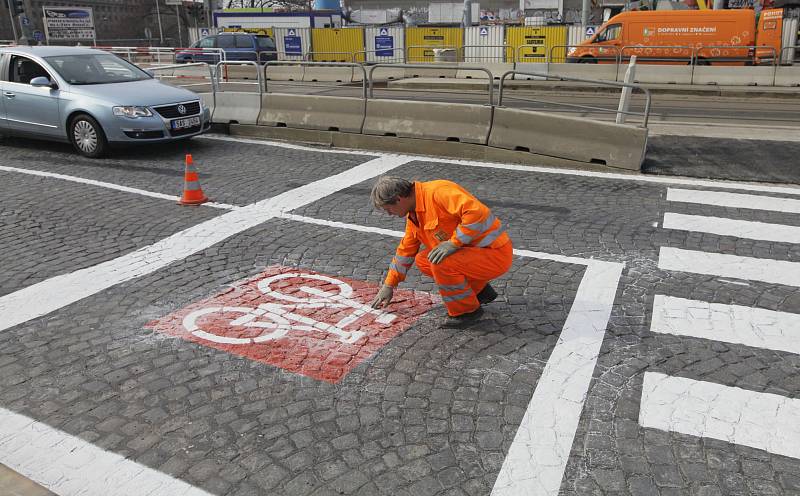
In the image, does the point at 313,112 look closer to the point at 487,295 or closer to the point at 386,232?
the point at 386,232

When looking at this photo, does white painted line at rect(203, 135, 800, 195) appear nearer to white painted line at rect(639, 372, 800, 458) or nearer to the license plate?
the license plate

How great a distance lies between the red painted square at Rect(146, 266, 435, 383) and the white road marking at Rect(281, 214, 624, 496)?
1.17m

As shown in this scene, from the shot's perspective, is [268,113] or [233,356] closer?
[233,356]

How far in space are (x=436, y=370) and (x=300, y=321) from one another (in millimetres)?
1216

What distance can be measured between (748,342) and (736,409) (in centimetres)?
102

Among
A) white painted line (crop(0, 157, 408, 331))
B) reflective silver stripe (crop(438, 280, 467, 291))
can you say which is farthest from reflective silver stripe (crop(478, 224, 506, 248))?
white painted line (crop(0, 157, 408, 331))

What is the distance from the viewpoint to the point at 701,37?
24938mm

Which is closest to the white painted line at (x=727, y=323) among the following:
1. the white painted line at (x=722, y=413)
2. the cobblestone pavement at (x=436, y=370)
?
the cobblestone pavement at (x=436, y=370)

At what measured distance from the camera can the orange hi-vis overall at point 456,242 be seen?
15.4ft

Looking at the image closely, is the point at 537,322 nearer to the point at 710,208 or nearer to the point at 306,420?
the point at 306,420

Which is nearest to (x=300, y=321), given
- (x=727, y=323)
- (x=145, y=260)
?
(x=145, y=260)

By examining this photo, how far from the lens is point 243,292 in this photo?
584 centimetres

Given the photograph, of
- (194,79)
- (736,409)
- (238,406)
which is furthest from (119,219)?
(194,79)

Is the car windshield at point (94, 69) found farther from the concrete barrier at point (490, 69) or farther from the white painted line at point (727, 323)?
the concrete barrier at point (490, 69)
